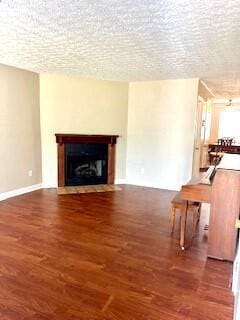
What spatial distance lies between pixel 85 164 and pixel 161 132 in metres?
1.87

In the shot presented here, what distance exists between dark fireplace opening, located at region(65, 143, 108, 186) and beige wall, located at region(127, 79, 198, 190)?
64 centimetres

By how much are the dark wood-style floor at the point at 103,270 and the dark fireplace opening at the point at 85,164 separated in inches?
66.0

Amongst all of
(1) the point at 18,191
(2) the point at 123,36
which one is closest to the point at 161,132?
(2) the point at 123,36

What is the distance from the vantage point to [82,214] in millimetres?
3939

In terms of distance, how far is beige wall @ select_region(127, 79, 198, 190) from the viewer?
17.3ft

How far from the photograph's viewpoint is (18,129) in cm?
482

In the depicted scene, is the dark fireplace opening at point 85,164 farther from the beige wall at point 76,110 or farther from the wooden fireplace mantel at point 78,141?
Result: the beige wall at point 76,110

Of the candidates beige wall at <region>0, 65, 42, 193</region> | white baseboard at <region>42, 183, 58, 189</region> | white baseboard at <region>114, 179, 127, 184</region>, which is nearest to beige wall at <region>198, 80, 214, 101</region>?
white baseboard at <region>114, 179, 127, 184</region>

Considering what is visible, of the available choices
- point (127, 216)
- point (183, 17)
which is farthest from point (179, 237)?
point (183, 17)

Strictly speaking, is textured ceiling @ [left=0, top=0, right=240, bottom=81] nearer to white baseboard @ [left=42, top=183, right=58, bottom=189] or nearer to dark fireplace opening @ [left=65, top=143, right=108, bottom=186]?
dark fireplace opening @ [left=65, top=143, right=108, bottom=186]

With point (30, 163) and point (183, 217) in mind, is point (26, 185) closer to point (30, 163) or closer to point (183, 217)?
point (30, 163)

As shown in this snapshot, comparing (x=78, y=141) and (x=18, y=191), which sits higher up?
(x=78, y=141)

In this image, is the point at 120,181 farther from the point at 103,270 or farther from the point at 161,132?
the point at 103,270

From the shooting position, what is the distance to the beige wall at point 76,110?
5.29m
